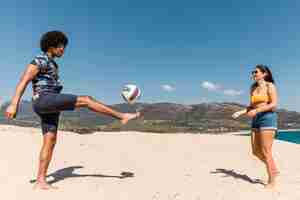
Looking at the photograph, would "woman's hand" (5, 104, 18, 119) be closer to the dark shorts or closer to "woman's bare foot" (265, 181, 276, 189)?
the dark shorts

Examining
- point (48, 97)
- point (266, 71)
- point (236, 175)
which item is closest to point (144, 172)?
Result: point (236, 175)

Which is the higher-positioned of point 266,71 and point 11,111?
point 266,71

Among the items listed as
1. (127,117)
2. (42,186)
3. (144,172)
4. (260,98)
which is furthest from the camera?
(144,172)

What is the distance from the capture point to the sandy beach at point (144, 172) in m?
4.73

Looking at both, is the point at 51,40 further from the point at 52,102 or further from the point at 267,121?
the point at 267,121

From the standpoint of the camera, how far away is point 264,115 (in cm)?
530

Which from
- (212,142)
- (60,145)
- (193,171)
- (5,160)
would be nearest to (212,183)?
(193,171)

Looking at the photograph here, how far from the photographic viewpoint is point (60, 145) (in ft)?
32.4

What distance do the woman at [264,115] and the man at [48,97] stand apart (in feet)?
7.79

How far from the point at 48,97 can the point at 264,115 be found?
12.6 ft

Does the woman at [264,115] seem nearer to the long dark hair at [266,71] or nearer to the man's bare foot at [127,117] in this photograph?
the long dark hair at [266,71]

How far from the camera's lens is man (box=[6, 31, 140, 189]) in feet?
14.0

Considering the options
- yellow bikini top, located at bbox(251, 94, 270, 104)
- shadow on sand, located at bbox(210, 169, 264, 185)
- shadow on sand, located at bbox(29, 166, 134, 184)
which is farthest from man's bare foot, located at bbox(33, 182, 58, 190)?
yellow bikini top, located at bbox(251, 94, 270, 104)

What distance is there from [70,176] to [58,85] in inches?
86.4
